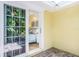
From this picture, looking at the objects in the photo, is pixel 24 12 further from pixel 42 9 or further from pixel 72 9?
pixel 72 9

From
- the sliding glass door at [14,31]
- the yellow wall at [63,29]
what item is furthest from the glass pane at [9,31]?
the yellow wall at [63,29]

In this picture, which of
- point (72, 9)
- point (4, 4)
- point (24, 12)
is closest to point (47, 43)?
point (24, 12)

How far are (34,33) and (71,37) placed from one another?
2.63ft

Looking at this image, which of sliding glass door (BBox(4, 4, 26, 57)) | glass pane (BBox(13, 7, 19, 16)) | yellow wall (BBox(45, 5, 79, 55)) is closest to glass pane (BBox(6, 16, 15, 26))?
sliding glass door (BBox(4, 4, 26, 57))

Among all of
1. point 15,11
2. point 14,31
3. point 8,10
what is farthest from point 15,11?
point 14,31

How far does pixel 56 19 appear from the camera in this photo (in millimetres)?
1779

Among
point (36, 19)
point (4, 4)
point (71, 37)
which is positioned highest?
point (4, 4)

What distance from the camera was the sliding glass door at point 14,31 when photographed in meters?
1.34

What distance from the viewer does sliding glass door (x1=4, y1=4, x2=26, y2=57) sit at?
134cm

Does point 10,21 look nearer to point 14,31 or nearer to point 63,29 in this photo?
point 14,31

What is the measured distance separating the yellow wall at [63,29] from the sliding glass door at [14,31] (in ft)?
1.49

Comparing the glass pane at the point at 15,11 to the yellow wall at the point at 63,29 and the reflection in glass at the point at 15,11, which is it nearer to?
the reflection in glass at the point at 15,11

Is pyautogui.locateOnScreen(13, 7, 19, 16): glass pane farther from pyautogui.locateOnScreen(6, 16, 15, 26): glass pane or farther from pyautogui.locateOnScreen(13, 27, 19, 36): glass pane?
pyautogui.locateOnScreen(13, 27, 19, 36): glass pane

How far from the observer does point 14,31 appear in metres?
1.46
